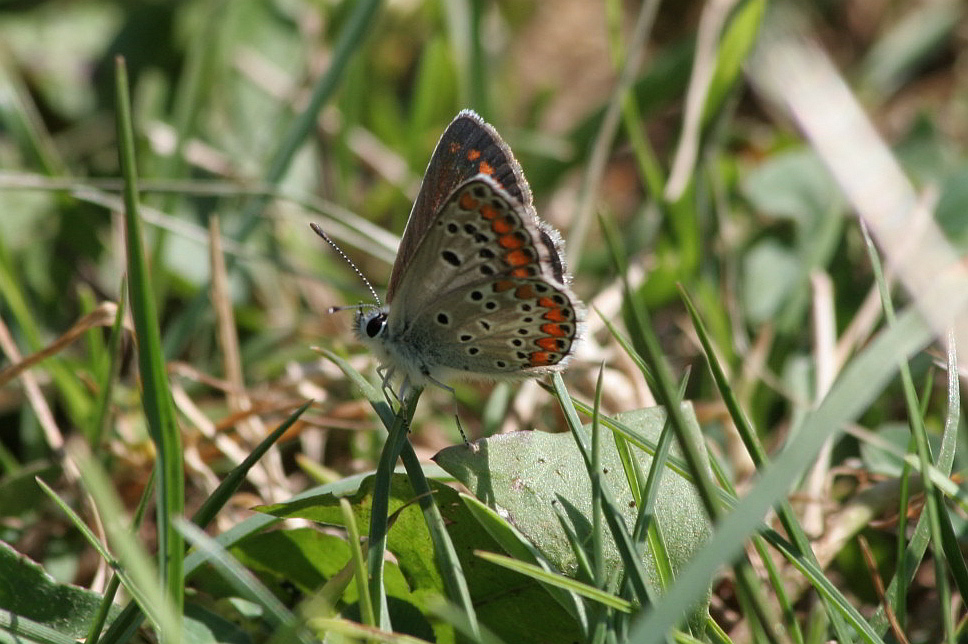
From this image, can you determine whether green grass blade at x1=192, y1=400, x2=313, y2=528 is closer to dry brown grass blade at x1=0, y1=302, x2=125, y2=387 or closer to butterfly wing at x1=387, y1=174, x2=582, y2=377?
butterfly wing at x1=387, y1=174, x2=582, y2=377

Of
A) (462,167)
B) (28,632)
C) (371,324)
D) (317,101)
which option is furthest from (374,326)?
(28,632)

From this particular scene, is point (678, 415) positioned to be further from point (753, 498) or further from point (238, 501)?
point (238, 501)

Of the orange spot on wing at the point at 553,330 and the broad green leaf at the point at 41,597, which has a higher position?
the orange spot on wing at the point at 553,330

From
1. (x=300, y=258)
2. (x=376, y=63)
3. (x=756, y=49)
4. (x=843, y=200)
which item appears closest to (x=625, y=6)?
(x=756, y=49)

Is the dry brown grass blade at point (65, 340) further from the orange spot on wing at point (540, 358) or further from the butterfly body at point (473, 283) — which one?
the orange spot on wing at point (540, 358)

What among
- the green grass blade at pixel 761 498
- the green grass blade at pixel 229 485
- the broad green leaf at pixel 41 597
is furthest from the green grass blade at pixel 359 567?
the broad green leaf at pixel 41 597

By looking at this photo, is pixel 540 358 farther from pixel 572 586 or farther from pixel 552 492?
pixel 572 586
